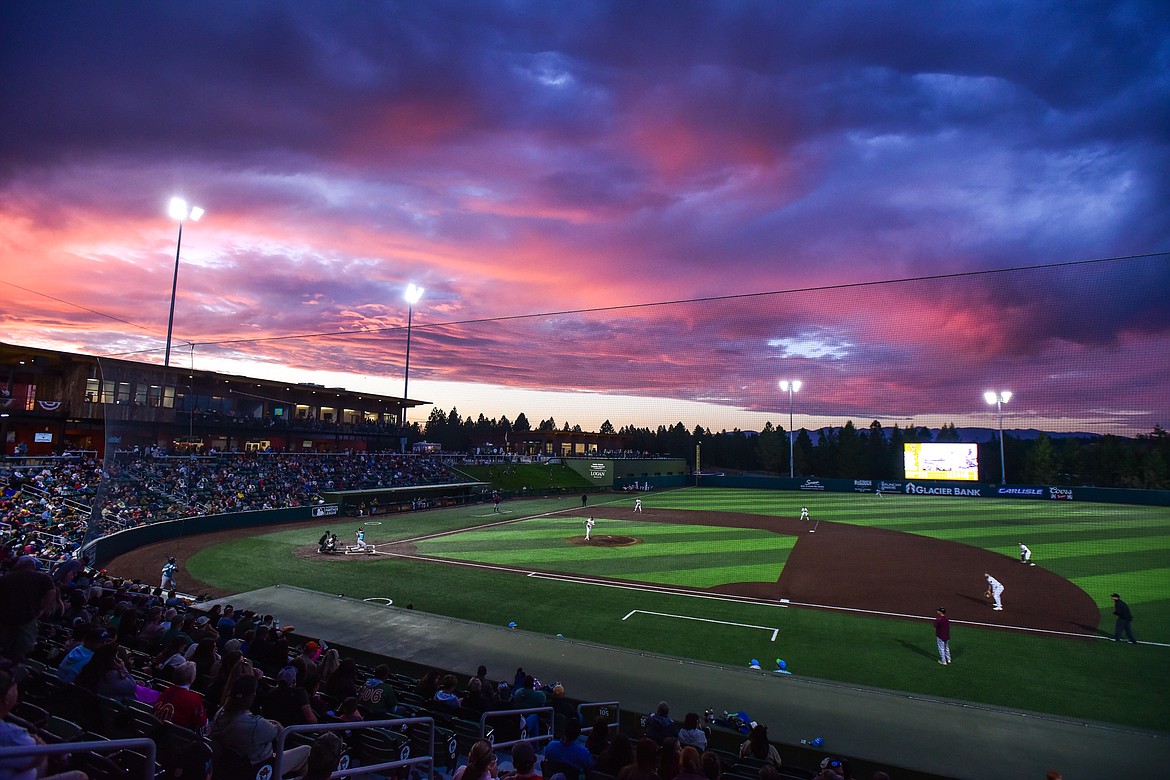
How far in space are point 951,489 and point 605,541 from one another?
42585 millimetres

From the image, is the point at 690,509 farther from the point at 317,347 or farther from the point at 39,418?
the point at 39,418

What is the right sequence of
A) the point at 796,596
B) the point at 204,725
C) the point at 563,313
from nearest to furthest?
the point at 204,725
the point at 796,596
the point at 563,313

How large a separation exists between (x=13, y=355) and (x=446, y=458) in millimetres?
32694

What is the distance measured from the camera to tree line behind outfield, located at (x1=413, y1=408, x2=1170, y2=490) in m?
57.5

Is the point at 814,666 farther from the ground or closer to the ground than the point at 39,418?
closer to the ground

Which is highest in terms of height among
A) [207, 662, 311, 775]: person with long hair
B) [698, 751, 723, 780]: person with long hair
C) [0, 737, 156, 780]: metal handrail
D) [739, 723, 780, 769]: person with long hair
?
[0, 737, 156, 780]: metal handrail

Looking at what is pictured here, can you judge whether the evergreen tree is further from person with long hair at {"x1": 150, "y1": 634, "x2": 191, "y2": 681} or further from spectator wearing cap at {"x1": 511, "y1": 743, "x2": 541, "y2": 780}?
person with long hair at {"x1": 150, "y1": 634, "x2": 191, "y2": 681}

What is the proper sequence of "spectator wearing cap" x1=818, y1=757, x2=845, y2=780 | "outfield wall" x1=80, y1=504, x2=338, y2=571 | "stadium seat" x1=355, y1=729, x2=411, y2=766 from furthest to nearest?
"outfield wall" x1=80, y1=504, x2=338, y2=571 → "stadium seat" x1=355, y1=729, x2=411, y2=766 → "spectator wearing cap" x1=818, y1=757, x2=845, y2=780

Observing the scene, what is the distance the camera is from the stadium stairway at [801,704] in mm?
8062

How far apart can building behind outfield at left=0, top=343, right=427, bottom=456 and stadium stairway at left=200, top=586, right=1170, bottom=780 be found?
13.3 m

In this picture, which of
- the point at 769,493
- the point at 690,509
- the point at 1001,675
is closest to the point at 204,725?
the point at 1001,675

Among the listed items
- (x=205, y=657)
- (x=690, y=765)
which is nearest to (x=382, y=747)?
(x=205, y=657)

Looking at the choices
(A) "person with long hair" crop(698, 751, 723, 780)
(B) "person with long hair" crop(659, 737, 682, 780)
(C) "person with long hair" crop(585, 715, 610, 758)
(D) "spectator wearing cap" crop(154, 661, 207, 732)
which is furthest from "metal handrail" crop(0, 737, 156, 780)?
(C) "person with long hair" crop(585, 715, 610, 758)

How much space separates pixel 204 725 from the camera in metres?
5.01
